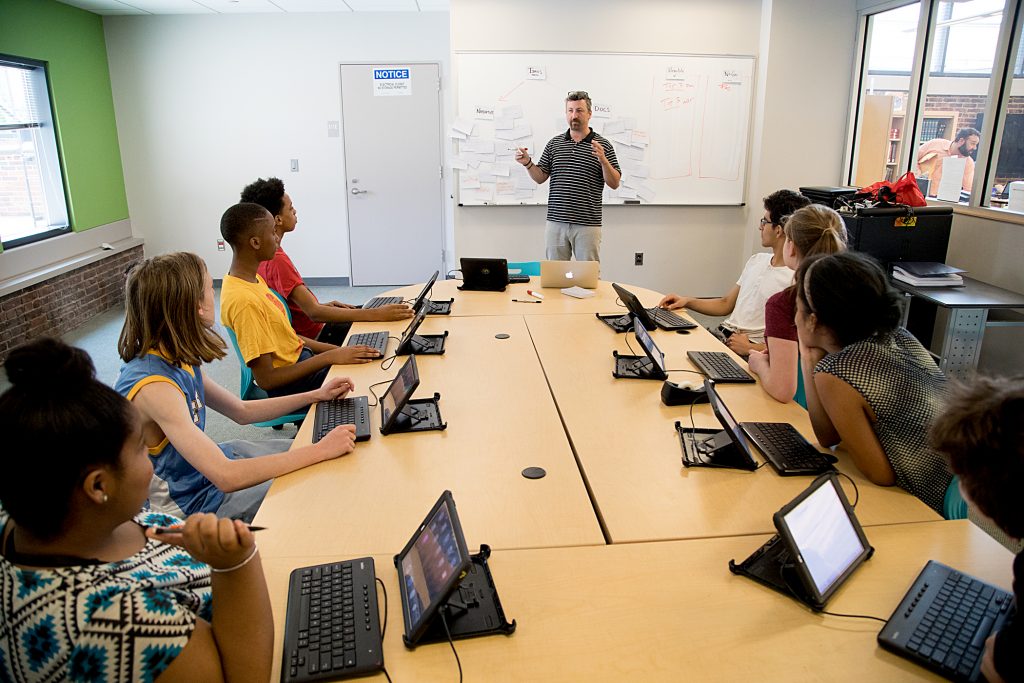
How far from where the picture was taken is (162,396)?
175 centimetres

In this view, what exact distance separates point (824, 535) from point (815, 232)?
1567mm

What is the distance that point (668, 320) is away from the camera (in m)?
3.27

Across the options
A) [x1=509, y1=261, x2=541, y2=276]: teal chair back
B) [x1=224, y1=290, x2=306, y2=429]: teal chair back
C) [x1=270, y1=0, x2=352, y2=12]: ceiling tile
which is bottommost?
[x1=224, y1=290, x2=306, y2=429]: teal chair back

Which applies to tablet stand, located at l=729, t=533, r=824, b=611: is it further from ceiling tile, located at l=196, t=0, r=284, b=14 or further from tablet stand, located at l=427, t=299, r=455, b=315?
ceiling tile, located at l=196, t=0, r=284, b=14

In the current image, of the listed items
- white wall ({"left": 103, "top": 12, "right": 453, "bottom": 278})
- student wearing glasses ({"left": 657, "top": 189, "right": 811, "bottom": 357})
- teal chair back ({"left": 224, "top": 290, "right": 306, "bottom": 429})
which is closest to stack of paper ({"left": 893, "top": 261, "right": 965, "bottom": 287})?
student wearing glasses ({"left": 657, "top": 189, "right": 811, "bottom": 357})

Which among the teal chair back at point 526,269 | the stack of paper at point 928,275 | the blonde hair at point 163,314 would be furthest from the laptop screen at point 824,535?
the teal chair back at point 526,269

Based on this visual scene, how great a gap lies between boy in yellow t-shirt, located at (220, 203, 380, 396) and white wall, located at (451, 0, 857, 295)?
9.98 ft

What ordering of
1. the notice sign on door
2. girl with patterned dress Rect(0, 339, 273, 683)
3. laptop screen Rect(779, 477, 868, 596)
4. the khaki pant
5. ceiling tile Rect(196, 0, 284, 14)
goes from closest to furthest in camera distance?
girl with patterned dress Rect(0, 339, 273, 683) → laptop screen Rect(779, 477, 868, 596) → the khaki pant → ceiling tile Rect(196, 0, 284, 14) → the notice sign on door

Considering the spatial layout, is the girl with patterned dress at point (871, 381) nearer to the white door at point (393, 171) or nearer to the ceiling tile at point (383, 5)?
the ceiling tile at point (383, 5)

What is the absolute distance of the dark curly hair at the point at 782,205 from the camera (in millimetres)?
3035

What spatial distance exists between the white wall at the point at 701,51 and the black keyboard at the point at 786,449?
3886 millimetres

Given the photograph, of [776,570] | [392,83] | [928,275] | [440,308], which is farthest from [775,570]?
[392,83]

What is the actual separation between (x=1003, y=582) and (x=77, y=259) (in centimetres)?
636

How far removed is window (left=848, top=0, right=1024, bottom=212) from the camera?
402 cm
